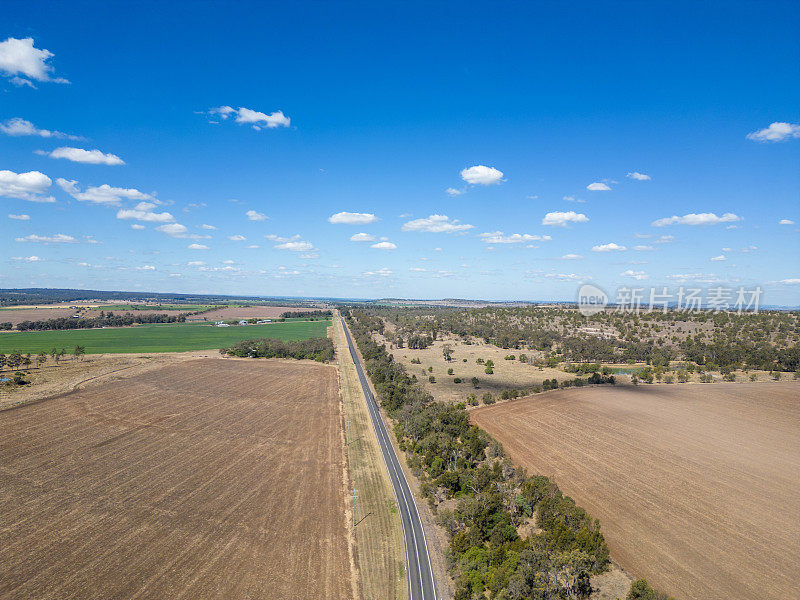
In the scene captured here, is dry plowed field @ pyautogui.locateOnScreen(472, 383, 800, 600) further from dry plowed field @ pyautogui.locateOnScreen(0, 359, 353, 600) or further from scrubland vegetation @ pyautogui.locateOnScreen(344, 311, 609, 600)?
dry plowed field @ pyautogui.locateOnScreen(0, 359, 353, 600)

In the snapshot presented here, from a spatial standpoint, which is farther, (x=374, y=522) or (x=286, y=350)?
(x=286, y=350)

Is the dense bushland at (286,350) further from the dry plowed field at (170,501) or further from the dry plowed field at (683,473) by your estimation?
the dry plowed field at (683,473)

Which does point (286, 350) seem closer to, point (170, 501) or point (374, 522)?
point (170, 501)

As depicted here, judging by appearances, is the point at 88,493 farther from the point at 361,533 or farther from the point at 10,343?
the point at 10,343

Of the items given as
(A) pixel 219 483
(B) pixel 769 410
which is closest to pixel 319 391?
(A) pixel 219 483

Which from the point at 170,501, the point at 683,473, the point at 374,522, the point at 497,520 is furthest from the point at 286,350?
the point at 683,473

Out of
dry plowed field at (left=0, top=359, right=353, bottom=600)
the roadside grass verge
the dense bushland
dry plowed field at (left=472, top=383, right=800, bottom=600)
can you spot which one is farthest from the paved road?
the dense bushland

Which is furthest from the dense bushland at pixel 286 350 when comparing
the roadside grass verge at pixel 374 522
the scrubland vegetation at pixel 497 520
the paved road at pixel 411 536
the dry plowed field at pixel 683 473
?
the scrubland vegetation at pixel 497 520
